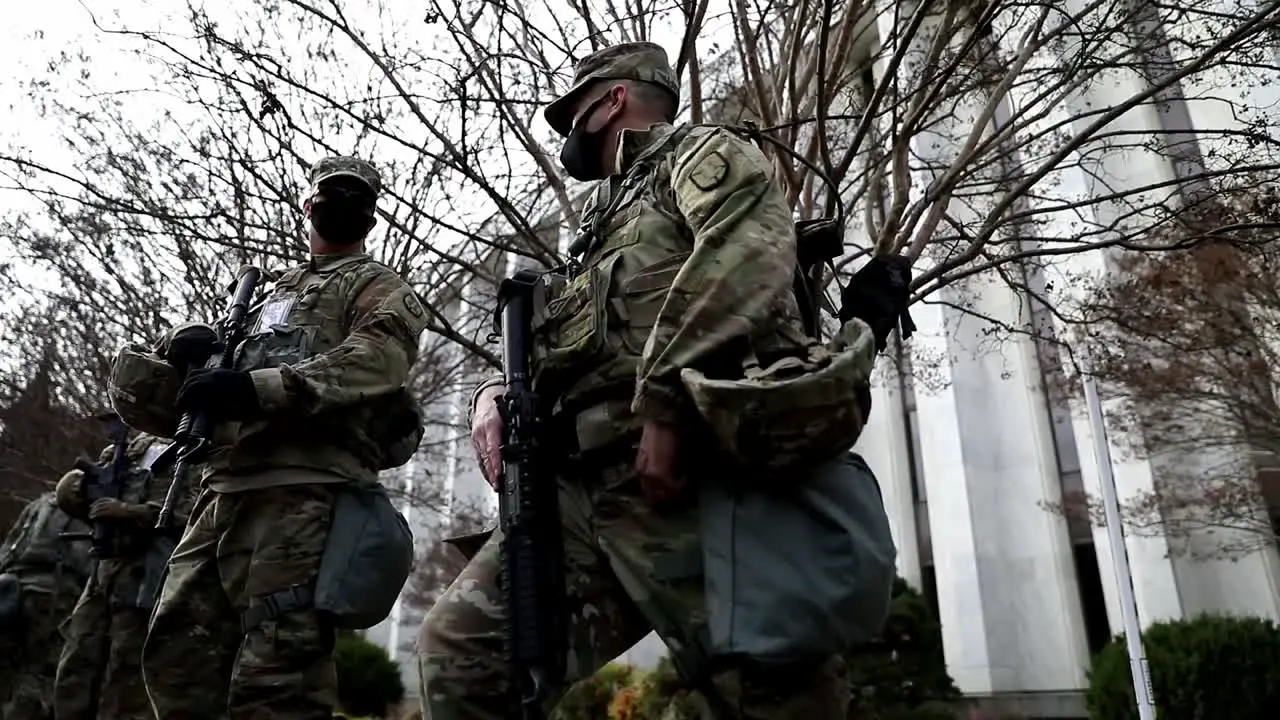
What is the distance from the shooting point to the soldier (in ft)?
7.86

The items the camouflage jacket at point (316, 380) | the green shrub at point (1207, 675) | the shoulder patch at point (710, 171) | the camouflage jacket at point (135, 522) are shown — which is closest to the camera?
the shoulder patch at point (710, 171)

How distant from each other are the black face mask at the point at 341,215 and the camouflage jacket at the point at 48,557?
4055 mm

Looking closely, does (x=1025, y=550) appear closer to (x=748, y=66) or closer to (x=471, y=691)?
(x=748, y=66)

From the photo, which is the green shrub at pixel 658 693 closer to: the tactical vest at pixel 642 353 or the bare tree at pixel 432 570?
the tactical vest at pixel 642 353

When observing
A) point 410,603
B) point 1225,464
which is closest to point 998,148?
point 1225,464

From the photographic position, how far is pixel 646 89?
7.54 ft

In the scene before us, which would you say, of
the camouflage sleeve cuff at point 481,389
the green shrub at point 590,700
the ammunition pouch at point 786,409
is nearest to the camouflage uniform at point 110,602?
the camouflage sleeve cuff at point 481,389

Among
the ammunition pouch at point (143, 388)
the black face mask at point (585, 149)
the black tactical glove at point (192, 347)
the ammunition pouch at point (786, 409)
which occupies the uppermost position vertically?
the black face mask at point (585, 149)

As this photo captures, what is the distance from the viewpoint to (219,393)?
7.86 ft

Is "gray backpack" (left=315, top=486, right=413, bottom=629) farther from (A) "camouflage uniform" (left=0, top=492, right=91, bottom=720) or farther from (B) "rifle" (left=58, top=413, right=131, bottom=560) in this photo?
(A) "camouflage uniform" (left=0, top=492, right=91, bottom=720)

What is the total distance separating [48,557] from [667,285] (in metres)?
5.77

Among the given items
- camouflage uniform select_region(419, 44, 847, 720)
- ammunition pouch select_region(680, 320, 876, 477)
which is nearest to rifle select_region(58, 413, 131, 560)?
camouflage uniform select_region(419, 44, 847, 720)

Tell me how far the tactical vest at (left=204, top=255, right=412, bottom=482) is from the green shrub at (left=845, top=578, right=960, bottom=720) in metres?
6.49

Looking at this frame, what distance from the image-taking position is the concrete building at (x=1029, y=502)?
11062mm
